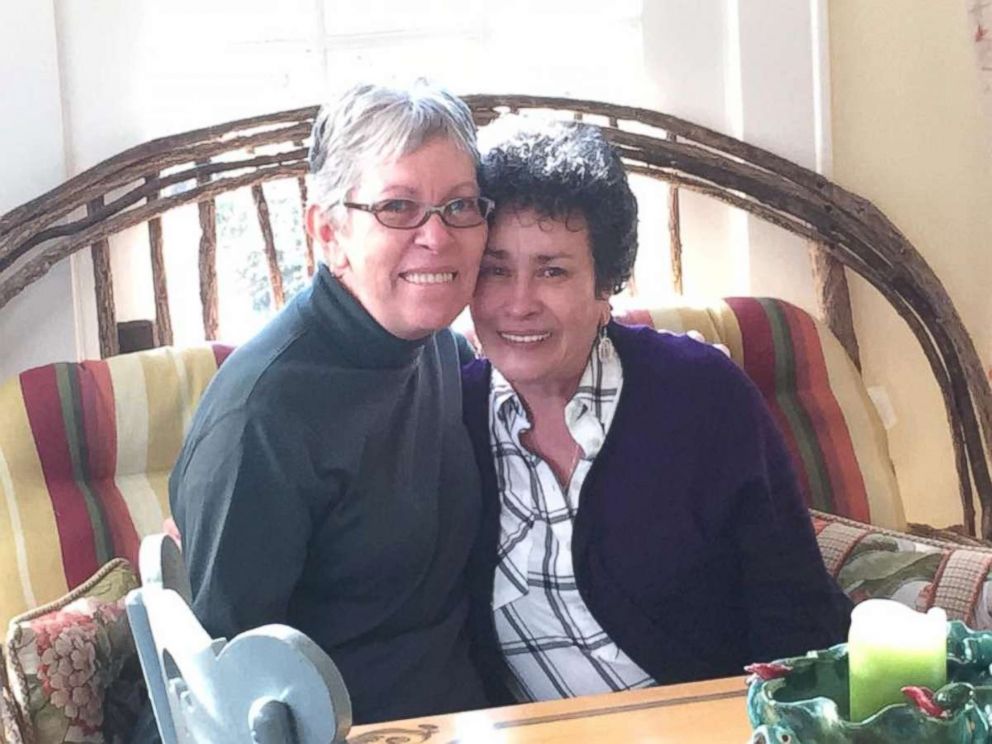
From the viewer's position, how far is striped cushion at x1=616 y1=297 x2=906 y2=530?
2129 millimetres

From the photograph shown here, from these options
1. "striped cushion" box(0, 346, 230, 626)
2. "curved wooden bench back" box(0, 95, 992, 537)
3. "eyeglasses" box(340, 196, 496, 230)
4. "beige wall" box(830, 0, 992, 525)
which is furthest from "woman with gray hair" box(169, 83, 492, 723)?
"beige wall" box(830, 0, 992, 525)

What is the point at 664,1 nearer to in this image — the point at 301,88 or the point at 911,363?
the point at 301,88

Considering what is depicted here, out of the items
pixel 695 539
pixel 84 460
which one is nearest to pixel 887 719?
→ pixel 695 539

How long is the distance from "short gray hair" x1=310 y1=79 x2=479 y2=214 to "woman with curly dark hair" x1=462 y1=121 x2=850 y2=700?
0.27ft

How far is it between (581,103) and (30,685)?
52.3 inches

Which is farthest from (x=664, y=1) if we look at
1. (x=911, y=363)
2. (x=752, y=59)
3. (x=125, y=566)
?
(x=125, y=566)

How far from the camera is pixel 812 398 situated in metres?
2.19

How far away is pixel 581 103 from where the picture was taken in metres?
2.21

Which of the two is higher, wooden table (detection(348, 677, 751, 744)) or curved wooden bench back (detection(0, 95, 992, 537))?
curved wooden bench back (detection(0, 95, 992, 537))

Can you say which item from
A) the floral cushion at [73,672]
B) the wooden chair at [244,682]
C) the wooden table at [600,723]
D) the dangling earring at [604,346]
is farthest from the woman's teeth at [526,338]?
the wooden chair at [244,682]

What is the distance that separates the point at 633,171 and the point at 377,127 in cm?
91

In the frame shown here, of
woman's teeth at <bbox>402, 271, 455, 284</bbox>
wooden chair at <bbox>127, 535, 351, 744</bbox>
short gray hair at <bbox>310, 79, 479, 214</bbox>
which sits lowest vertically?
wooden chair at <bbox>127, 535, 351, 744</bbox>

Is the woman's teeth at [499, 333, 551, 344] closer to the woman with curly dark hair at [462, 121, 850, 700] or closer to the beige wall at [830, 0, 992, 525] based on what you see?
the woman with curly dark hair at [462, 121, 850, 700]

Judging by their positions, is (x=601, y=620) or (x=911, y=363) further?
(x=911, y=363)
